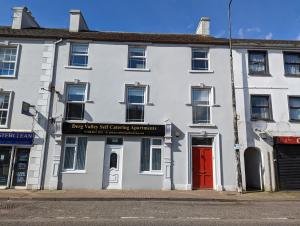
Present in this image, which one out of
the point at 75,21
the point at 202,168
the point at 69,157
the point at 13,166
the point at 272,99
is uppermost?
the point at 75,21

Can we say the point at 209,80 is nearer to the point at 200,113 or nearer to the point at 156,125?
the point at 200,113

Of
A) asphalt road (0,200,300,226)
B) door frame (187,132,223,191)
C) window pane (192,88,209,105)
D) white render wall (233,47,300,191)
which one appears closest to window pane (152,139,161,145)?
door frame (187,132,223,191)

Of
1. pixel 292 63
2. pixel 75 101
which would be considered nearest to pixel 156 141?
pixel 75 101

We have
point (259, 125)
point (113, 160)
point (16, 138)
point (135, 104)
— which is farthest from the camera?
point (135, 104)

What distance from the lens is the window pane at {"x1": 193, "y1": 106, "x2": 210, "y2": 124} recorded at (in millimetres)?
16406

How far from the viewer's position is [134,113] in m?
16.3

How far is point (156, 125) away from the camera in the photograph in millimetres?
15812

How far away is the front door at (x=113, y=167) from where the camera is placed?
50.3ft

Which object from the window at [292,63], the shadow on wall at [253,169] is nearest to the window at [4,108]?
the shadow on wall at [253,169]

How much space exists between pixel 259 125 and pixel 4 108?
562 inches

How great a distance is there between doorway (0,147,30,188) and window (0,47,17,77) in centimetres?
437

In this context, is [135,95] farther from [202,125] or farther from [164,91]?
[202,125]

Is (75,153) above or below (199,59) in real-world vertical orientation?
below

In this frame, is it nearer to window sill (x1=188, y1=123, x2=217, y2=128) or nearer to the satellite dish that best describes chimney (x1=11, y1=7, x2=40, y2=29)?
window sill (x1=188, y1=123, x2=217, y2=128)
